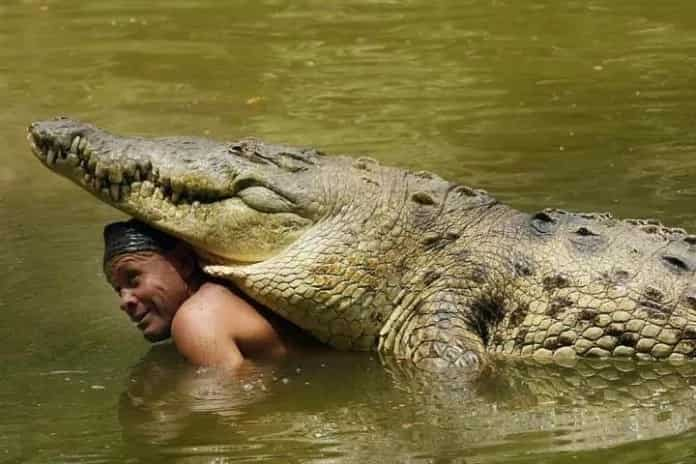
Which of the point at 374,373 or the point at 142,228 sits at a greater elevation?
the point at 142,228

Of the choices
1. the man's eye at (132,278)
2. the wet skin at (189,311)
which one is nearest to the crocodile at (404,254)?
the wet skin at (189,311)

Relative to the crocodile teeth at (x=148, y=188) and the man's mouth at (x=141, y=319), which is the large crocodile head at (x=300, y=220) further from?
the man's mouth at (x=141, y=319)

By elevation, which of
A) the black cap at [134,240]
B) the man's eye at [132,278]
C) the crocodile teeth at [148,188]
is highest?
the crocodile teeth at [148,188]

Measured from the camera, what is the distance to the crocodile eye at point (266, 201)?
6000mm

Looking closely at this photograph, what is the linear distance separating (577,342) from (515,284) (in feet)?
1.07

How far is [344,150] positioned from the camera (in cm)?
959

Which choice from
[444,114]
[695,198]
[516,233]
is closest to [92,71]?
[444,114]

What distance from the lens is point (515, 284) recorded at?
586 cm

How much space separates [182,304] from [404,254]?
37.0 inches

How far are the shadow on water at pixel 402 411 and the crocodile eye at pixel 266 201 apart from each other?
630 mm

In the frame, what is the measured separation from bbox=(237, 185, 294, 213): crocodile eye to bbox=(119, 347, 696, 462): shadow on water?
2.07ft

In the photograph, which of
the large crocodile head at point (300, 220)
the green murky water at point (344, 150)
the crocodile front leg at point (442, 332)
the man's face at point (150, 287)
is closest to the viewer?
the green murky water at point (344, 150)

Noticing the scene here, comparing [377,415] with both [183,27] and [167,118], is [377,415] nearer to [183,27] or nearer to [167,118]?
[167,118]

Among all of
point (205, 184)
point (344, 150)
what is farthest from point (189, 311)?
point (344, 150)
